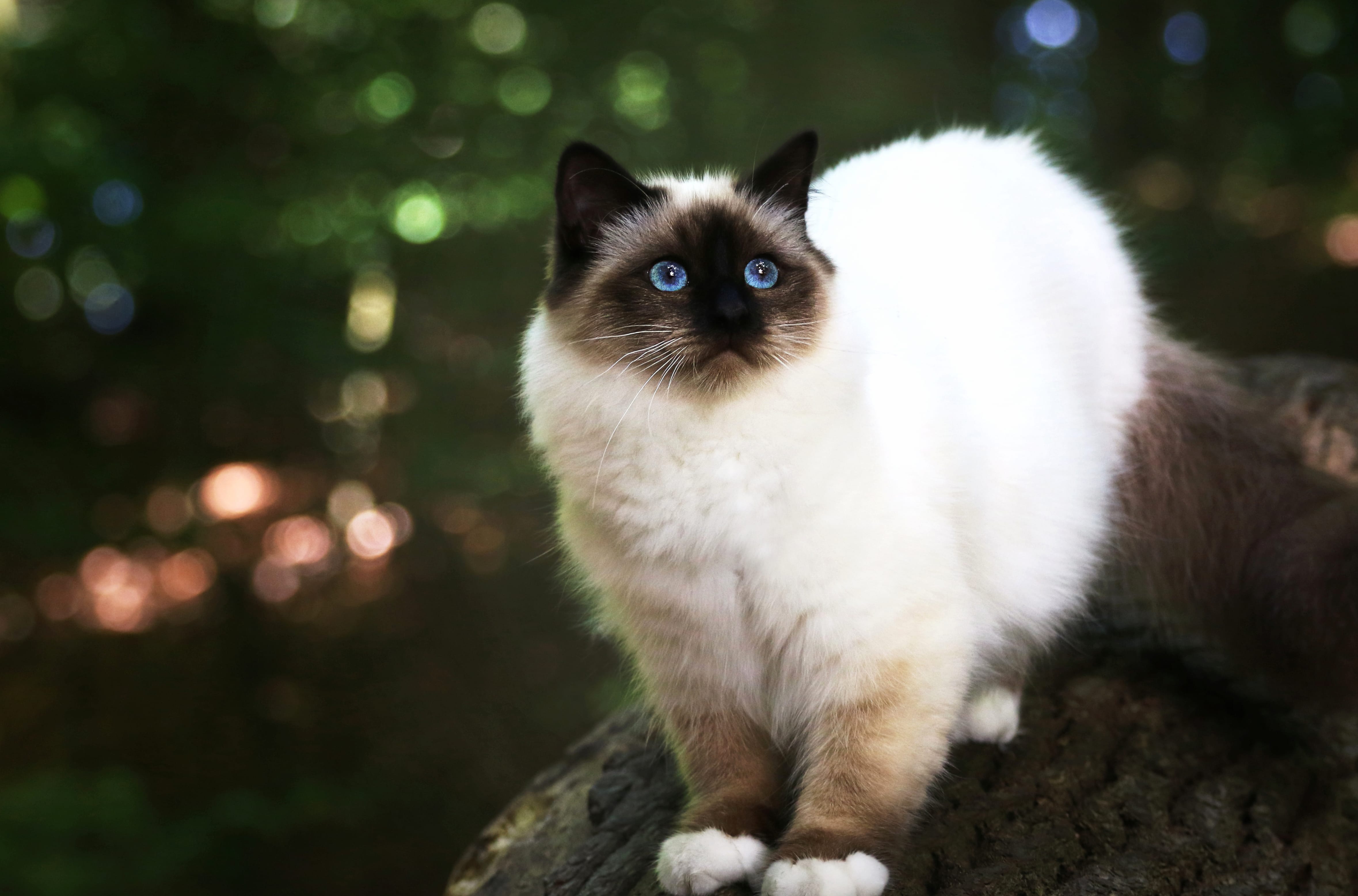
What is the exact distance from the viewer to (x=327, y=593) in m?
4.06

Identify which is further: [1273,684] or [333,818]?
[333,818]

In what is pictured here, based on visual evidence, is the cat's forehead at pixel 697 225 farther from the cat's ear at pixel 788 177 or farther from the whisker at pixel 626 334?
the whisker at pixel 626 334

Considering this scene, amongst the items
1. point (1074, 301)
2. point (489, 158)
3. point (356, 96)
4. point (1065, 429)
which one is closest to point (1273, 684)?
point (1065, 429)

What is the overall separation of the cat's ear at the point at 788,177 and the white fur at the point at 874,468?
12 centimetres

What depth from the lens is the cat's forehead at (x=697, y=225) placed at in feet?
5.30

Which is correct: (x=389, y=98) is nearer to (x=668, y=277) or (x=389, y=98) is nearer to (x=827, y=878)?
(x=668, y=277)

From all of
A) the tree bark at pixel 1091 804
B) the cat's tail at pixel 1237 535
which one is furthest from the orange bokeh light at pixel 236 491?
the cat's tail at pixel 1237 535

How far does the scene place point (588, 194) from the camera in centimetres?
171

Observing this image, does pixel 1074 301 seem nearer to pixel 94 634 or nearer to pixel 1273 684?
pixel 1273 684

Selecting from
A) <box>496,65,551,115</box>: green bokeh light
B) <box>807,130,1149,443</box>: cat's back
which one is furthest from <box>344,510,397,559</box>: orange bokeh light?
<box>807,130,1149,443</box>: cat's back

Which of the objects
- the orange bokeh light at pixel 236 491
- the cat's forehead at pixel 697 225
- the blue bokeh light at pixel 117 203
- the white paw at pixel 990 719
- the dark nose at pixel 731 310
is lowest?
the white paw at pixel 990 719

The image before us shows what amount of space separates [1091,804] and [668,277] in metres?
1.25

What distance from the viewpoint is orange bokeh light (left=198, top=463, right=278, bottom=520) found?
140 inches

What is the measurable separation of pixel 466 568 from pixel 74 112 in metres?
2.38
